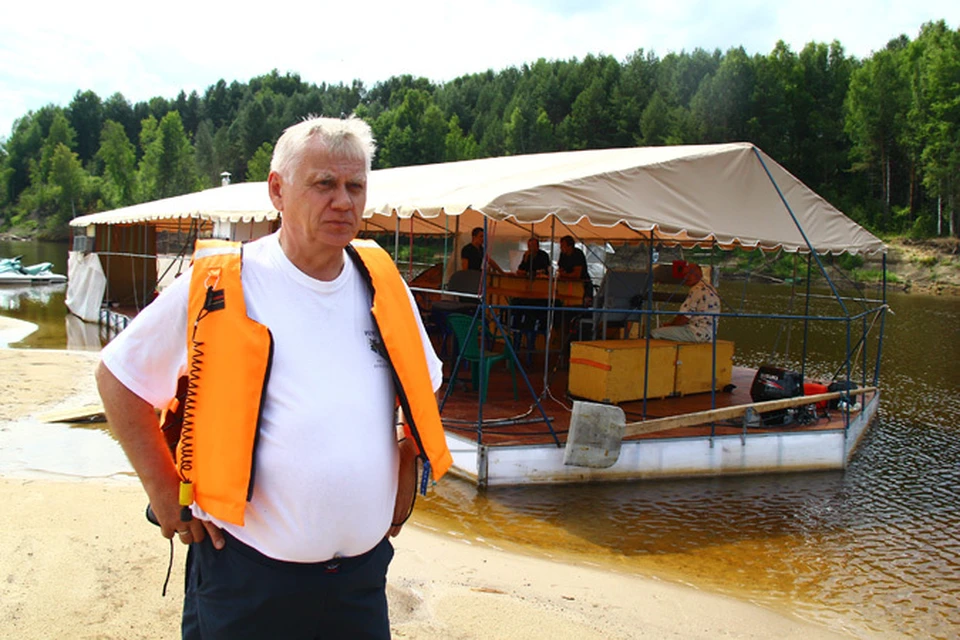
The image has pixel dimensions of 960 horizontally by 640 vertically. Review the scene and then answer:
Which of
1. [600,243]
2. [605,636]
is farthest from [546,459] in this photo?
[600,243]

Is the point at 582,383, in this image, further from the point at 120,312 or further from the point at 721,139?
the point at 721,139

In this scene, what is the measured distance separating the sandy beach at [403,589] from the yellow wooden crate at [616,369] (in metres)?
2.99

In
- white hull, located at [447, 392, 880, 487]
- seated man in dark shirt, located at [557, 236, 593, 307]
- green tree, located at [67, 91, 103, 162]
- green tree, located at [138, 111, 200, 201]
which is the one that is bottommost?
white hull, located at [447, 392, 880, 487]

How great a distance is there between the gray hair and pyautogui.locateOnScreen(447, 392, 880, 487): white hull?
526 centimetres

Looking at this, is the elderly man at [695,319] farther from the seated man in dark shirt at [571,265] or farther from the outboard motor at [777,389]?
the seated man in dark shirt at [571,265]

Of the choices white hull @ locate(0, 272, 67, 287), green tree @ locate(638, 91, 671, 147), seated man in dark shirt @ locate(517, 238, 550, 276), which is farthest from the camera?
green tree @ locate(638, 91, 671, 147)

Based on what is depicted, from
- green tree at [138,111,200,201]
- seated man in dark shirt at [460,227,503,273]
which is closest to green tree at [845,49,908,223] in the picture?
seated man in dark shirt at [460,227,503,273]

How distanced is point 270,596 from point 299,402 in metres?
0.44

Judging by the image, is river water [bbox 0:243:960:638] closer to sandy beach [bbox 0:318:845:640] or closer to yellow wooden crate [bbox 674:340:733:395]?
sandy beach [bbox 0:318:845:640]

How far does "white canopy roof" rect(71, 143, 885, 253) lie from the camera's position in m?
7.11

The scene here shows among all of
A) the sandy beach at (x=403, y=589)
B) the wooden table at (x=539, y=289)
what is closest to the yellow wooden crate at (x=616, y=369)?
the wooden table at (x=539, y=289)

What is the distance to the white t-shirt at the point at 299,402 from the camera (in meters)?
1.72

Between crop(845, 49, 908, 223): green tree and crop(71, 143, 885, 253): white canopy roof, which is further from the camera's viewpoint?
crop(845, 49, 908, 223): green tree

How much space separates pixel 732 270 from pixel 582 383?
1584 inches
